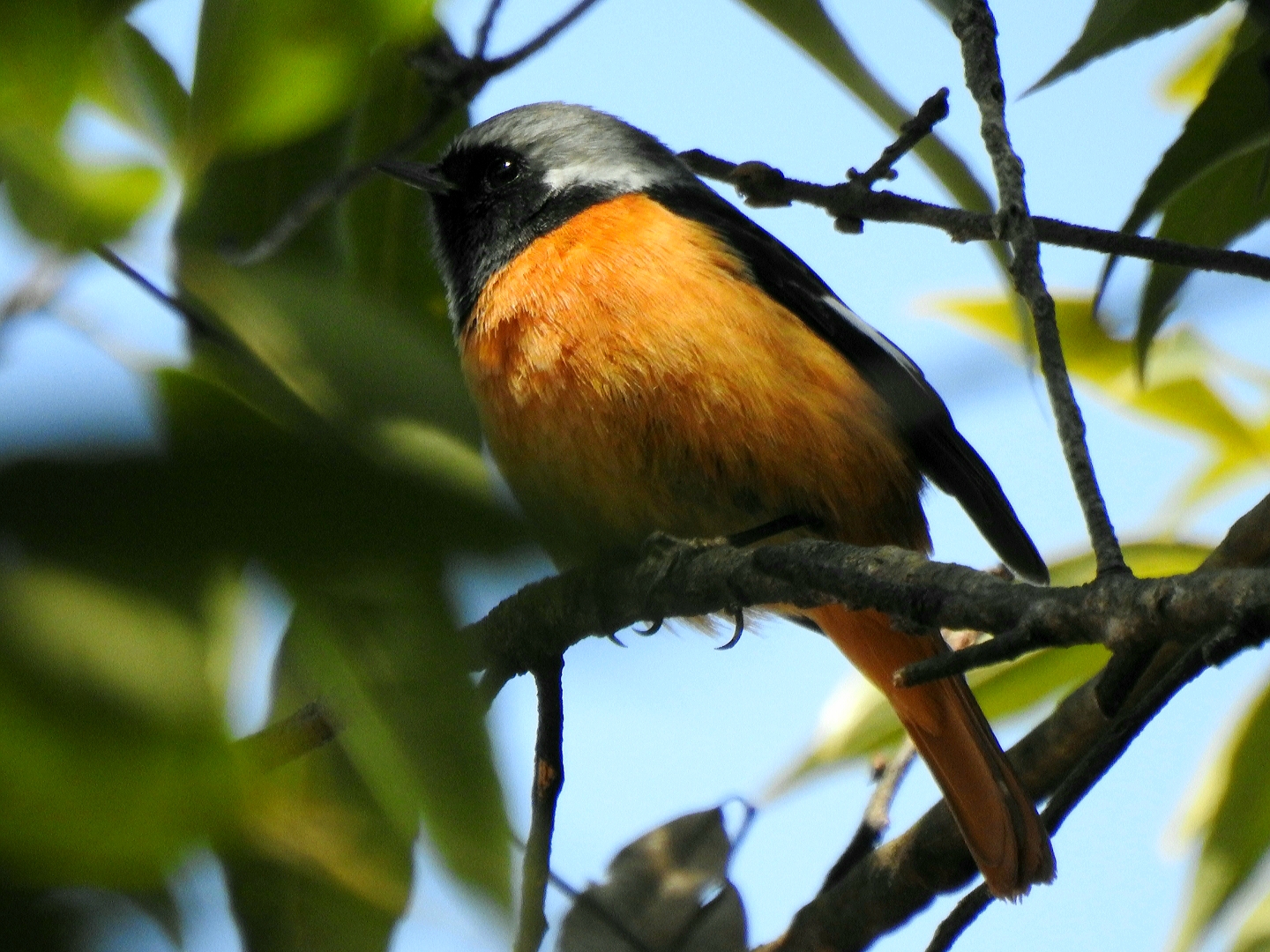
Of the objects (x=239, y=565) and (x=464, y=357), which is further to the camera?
(x=464, y=357)

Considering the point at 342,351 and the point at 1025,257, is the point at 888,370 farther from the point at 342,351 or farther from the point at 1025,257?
the point at 342,351

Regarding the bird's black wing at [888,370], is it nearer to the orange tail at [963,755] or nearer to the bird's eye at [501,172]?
the orange tail at [963,755]

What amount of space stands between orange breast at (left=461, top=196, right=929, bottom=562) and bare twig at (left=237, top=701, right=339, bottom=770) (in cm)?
236

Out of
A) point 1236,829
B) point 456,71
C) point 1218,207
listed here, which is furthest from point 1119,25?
point 1236,829

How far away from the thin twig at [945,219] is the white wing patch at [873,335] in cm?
133

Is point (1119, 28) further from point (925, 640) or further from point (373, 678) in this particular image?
point (373, 678)

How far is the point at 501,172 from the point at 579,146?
11.5 inches

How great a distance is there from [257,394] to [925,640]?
135 inches

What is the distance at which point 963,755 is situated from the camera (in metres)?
3.65

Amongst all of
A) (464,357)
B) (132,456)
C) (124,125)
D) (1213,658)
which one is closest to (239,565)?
(132,456)

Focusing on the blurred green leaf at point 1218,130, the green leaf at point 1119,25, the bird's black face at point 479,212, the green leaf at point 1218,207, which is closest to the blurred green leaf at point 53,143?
the green leaf at point 1119,25

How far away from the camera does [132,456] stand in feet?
1.68

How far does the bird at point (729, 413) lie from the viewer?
345cm

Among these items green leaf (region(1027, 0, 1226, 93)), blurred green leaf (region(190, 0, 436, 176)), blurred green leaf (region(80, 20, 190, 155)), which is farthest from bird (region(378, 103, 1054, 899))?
blurred green leaf (region(190, 0, 436, 176))
